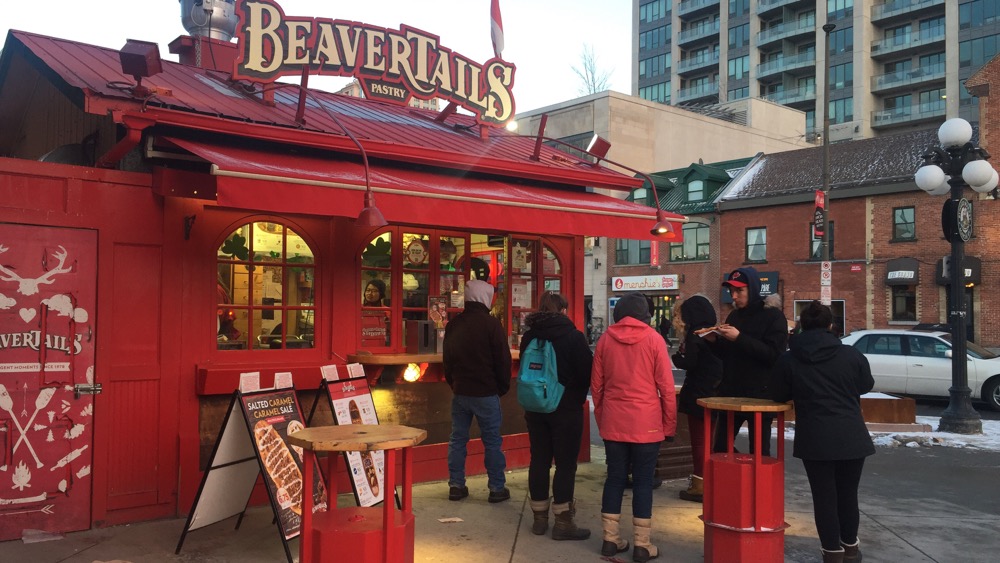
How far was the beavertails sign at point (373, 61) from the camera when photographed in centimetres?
720

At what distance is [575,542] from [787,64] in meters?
60.2

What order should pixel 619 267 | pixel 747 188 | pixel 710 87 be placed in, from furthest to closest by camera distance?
pixel 710 87 → pixel 619 267 → pixel 747 188

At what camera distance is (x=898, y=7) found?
52.5m

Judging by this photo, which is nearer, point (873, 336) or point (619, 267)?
point (873, 336)

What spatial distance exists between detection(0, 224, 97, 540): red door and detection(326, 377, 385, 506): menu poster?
1.80 m

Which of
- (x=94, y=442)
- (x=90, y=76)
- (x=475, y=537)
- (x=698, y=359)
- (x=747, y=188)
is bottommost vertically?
(x=475, y=537)

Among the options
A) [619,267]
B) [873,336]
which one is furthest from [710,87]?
[873,336]

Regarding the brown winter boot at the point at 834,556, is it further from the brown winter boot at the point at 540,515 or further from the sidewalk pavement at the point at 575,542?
the brown winter boot at the point at 540,515

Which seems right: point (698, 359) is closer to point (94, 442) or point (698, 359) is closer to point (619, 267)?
point (94, 442)

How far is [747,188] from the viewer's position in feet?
109

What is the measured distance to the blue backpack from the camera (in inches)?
222

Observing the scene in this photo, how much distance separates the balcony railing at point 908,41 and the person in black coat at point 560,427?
55.3 meters

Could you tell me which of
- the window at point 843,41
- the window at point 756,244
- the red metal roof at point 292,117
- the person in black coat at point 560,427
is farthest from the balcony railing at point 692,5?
the person in black coat at point 560,427

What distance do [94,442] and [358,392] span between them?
6.42 ft
